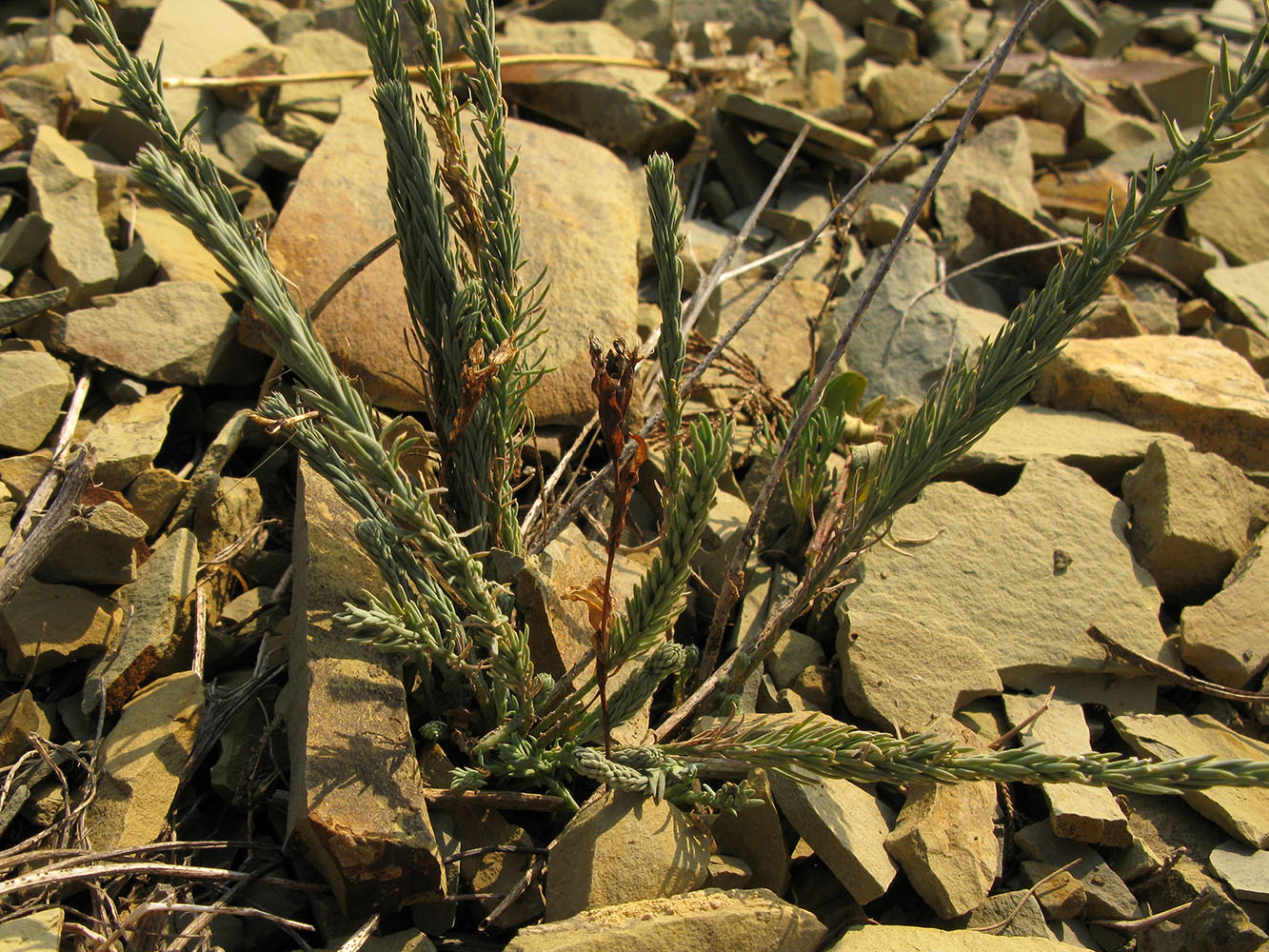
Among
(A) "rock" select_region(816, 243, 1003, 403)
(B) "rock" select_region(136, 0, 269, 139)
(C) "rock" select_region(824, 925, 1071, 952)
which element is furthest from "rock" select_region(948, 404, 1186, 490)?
(B) "rock" select_region(136, 0, 269, 139)

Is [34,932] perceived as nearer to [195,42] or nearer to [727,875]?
[727,875]

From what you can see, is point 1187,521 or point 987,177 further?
point 987,177

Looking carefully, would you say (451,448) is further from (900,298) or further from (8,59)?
(8,59)

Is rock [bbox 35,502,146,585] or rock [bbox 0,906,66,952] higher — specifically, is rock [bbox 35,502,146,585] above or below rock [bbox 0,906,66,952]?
above

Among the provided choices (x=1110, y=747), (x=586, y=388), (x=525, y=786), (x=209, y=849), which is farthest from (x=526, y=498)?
(x=1110, y=747)

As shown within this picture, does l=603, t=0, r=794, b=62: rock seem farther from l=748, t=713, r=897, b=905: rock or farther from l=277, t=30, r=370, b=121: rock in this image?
l=748, t=713, r=897, b=905: rock

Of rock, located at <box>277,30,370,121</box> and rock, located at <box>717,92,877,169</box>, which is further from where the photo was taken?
rock, located at <box>717,92,877,169</box>

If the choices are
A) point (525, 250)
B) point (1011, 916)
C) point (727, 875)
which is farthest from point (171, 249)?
point (1011, 916)
